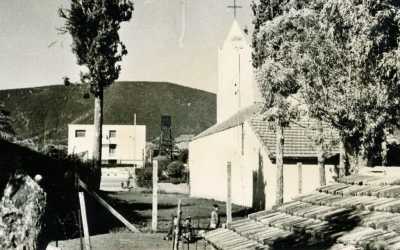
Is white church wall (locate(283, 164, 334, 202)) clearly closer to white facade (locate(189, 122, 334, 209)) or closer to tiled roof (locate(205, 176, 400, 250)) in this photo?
white facade (locate(189, 122, 334, 209))

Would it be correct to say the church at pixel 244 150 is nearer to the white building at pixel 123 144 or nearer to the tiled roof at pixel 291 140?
the tiled roof at pixel 291 140

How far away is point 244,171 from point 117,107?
66.6 meters

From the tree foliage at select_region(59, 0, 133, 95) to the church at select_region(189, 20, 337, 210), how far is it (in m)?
7.77

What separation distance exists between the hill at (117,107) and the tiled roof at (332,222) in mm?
80680

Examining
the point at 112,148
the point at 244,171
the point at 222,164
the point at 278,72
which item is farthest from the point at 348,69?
the point at 112,148

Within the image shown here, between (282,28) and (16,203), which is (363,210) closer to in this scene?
(16,203)

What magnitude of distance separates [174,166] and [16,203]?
51.4m

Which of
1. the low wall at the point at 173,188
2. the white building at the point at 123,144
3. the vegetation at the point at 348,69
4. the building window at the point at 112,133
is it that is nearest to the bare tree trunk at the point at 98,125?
the vegetation at the point at 348,69

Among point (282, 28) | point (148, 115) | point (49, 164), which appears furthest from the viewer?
point (148, 115)

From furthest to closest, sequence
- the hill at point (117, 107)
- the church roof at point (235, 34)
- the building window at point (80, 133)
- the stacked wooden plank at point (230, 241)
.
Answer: the hill at point (117, 107) < the building window at point (80, 133) < the church roof at point (235, 34) < the stacked wooden plank at point (230, 241)

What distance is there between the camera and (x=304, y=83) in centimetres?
1761

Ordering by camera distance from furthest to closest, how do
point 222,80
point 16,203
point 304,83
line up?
1. point 222,80
2. point 304,83
3. point 16,203

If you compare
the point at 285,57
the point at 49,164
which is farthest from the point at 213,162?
the point at 49,164

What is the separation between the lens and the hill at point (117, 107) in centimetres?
8906
